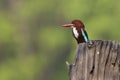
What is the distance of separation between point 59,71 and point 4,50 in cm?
255

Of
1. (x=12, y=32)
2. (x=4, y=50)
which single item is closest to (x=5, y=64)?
(x=4, y=50)

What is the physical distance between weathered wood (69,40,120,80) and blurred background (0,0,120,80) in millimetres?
23852

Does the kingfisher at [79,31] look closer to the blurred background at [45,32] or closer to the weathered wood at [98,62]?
the weathered wood at [98,62]

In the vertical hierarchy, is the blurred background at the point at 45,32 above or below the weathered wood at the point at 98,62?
below

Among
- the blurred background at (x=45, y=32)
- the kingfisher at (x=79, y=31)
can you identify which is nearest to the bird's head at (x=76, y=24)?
the kingfisher at (x=79, y=31)

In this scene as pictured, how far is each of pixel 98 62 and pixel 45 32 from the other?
29100mm

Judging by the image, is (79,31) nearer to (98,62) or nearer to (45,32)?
(98,62)

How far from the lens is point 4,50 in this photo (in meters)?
31.9

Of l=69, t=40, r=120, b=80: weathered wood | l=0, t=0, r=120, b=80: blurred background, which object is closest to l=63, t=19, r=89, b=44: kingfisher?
l=69, t=40, r=120, b=80: weathered wood

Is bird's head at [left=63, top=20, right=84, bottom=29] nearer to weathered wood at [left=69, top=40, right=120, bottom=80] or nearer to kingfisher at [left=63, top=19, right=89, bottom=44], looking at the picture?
kingfisher at [left=63, top=19, right=89, bottom=44]

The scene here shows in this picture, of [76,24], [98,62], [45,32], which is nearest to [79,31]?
[76,24]

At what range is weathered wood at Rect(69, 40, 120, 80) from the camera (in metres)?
4.50

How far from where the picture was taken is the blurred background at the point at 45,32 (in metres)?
30.7

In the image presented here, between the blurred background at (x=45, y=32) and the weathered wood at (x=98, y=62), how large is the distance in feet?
78.3
